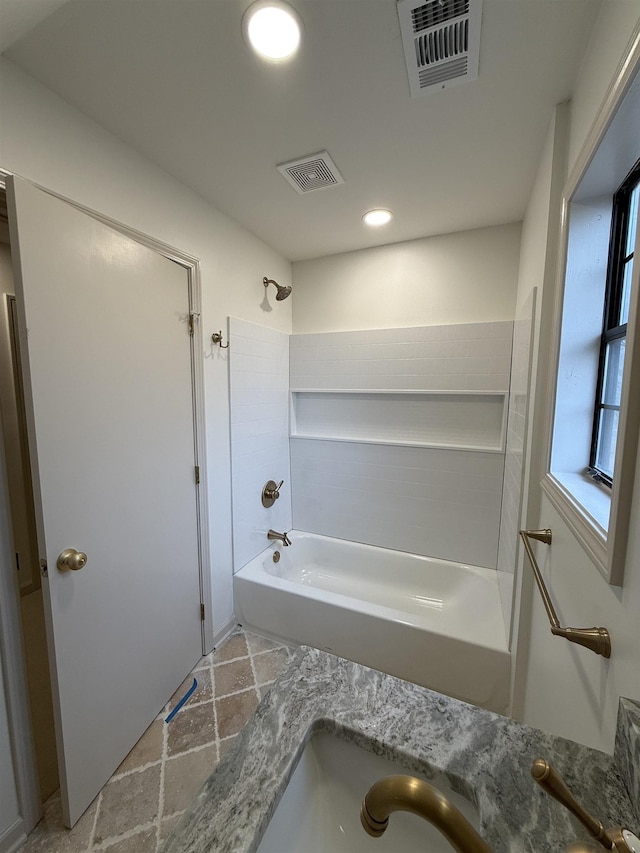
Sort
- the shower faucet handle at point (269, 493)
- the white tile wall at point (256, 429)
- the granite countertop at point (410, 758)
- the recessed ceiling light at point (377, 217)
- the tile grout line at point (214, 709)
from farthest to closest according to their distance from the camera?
1. the shower faucet handle at point (269, 493)
2. the white tile wall at point (256, 429)
3. the recessed ceiling light at point (377, 217)
4. the tile grout line at point (214, 709)
5. the granite countertop at point (410, 758)

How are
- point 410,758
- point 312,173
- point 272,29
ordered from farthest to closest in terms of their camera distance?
point 312,173, point 272,29, point 410,758

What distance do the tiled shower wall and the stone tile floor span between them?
3.53 feet

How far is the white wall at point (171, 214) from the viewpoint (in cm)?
111

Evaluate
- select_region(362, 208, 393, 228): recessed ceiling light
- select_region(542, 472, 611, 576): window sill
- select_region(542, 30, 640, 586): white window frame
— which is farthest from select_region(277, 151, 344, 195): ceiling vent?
select_region(542, 472, 611, 576): window sill

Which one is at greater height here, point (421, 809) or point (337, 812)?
point (421, 809)

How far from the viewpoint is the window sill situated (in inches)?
27.6

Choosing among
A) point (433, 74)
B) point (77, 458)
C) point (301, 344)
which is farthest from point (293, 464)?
point (433, 74)

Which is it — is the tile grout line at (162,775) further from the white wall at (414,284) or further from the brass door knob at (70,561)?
the white wall at (414,284)

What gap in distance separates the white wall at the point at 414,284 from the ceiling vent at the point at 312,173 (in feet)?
2.79

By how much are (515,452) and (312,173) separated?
5.59ft

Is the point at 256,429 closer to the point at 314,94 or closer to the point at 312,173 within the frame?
the point at 312,173

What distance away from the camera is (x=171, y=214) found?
5.37 feet

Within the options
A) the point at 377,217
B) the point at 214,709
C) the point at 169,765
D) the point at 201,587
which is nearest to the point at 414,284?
the point at 377,217

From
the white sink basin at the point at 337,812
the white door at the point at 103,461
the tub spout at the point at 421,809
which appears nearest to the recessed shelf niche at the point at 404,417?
the white door at the point at 103,461
